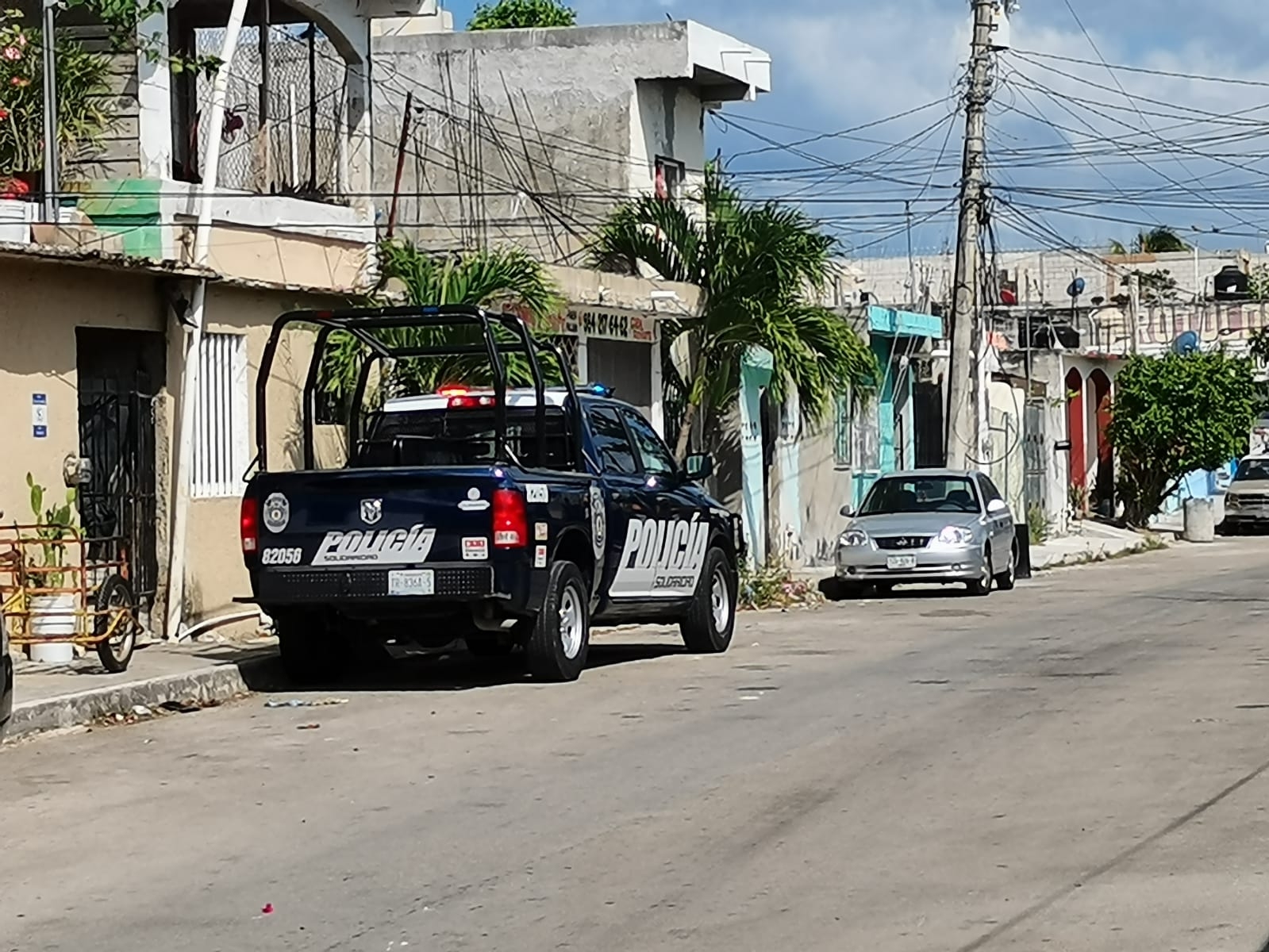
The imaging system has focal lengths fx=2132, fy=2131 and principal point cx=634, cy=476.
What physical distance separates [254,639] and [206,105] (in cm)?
636

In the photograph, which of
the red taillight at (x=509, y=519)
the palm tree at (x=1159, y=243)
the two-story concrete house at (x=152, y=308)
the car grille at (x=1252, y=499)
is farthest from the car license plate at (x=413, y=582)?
the palm tree at (x=1159, y=243)

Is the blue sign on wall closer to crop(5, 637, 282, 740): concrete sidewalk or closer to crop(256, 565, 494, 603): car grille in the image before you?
crop(5, 637, 282, 740): concrete sidewalk

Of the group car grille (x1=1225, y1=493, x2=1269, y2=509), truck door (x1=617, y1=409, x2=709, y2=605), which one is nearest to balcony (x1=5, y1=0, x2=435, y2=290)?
truck door (x1=617, y1=409, x2=709, y2=605)

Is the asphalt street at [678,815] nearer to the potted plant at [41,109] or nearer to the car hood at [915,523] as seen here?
the potted plant at [41,109]

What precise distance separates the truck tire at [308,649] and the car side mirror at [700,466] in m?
3.40

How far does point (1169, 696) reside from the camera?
44.9 feet

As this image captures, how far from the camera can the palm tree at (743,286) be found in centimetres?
2459

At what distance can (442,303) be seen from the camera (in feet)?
66.2

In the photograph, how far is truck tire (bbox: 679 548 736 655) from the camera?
57.3 ft

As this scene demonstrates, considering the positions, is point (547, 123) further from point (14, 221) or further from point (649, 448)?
point (649, 448)

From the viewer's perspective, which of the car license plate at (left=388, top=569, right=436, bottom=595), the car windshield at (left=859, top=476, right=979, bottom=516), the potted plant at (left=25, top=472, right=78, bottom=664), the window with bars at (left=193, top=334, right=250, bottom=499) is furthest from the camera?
the car windshield at (left=859, top=476, right=979, bottom=516)

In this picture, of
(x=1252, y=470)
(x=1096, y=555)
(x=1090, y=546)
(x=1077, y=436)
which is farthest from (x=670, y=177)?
(x=1252, y=470)

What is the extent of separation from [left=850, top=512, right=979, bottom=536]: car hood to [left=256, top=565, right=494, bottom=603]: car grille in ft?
38.8

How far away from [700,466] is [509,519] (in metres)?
3.87
